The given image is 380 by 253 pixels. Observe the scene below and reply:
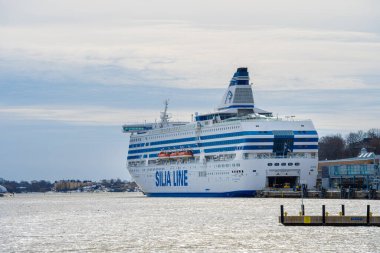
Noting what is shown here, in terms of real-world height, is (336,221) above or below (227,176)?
below

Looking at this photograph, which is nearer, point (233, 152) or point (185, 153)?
point (233, 152)

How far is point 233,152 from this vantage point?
114 metres

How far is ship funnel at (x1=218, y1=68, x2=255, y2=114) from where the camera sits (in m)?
125

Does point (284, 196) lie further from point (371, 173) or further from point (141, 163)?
point (141, 163)

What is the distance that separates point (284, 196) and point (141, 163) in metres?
37.2

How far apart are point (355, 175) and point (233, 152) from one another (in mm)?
15438

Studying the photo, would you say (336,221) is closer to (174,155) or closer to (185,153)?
(185,153)

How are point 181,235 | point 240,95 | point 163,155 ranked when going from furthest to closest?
1. point 163,155
2. point 240,95
3. point 181,235

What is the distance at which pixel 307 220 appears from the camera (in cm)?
5944

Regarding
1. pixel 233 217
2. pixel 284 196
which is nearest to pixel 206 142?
pixel 284 196

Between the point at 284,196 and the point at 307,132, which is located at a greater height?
the point at 307,132

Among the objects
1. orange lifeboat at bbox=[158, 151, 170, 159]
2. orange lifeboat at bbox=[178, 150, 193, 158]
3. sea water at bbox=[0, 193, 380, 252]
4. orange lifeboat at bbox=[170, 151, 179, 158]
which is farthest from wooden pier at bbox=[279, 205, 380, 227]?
orange lifeboat at bbox=[158, 151, 170, 159]

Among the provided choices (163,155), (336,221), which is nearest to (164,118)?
(163,155)

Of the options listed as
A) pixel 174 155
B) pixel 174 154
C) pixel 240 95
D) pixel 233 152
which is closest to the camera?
pixel 233 152
